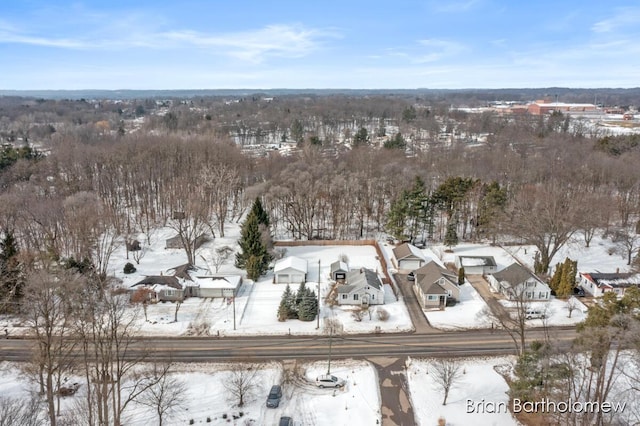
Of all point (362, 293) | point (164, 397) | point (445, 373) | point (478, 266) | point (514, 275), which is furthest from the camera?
point (478, 266)

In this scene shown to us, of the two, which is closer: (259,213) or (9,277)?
(9,277)

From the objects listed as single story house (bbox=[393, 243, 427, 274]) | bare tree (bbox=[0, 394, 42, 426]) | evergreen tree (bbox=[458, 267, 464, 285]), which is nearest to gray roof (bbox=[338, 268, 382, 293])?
single story house (bbox=[393, 243, 427, 274])

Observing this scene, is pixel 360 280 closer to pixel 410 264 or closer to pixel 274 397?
pixel 410 264

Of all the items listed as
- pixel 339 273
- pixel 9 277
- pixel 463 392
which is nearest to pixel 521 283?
pixel 463 392

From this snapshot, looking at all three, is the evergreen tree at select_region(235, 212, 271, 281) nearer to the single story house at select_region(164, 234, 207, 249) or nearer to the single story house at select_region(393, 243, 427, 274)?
the single story house at select_region(164, 234, 207, 249)

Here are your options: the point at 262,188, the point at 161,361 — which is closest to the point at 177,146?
the point at 262,188
